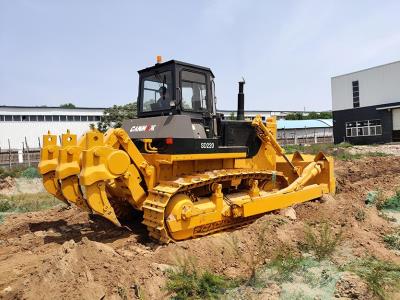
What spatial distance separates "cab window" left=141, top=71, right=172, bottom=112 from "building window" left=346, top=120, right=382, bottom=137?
29.2 metres

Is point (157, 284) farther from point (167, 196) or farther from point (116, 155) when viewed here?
point (116, 155)

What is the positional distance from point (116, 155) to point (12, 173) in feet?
49.1

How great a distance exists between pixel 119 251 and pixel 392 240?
4367 millimetres

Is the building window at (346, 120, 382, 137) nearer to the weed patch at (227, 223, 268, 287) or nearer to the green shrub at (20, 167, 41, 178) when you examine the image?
the green shrub at (20, 167, 41, 178)

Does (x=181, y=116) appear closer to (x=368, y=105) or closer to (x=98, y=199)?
(x=98, y=199)

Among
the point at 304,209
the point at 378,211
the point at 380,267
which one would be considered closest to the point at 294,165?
the point at 304,209

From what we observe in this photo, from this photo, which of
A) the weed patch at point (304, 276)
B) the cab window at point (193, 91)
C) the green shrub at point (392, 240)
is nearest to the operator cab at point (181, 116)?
the cab window at point (193, 91)

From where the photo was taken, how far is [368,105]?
109ft

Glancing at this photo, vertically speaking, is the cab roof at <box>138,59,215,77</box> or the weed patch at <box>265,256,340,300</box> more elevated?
the cab roof at <box>138,59,215,77</box>

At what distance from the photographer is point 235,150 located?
7512mm

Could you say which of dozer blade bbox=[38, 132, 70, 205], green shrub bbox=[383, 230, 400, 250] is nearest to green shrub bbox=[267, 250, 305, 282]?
green shrub bbox=[383, 230, 400, 250]

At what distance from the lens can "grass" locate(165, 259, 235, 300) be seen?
14.5 ft

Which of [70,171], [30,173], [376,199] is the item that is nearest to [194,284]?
[70,171]

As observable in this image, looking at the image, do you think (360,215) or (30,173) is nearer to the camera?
(360,215)
